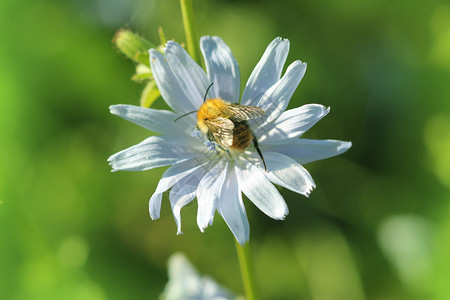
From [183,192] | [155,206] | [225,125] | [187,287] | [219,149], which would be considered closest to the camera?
[155,206]

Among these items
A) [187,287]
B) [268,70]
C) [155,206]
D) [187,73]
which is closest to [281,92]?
[268,70]

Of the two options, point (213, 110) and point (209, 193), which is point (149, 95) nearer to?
point (213, 110)

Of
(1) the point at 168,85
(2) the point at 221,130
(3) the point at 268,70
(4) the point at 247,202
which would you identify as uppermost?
(1) the point at 168,85

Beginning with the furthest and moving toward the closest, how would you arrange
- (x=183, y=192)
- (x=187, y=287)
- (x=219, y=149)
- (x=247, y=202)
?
(x=247, y=202)
(x=187, y=287)
(x=219, y=149)
(x=183, y=192)

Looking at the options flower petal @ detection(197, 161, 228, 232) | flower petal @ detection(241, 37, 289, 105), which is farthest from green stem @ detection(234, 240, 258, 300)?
flower petal @ detection(241, 37, 289, 105)

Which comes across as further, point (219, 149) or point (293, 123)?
point (219, 149)

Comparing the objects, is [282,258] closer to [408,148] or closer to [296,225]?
[296,225]

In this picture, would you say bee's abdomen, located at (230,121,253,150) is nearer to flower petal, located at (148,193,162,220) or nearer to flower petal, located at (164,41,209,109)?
flower petal, located at (164,41,209,109)
